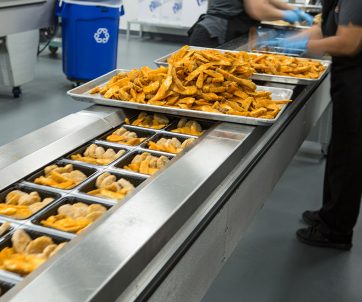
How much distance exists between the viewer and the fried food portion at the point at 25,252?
92cm

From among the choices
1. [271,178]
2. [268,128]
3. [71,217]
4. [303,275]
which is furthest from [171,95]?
[303,275]

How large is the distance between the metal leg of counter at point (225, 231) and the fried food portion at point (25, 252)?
0.71 feet

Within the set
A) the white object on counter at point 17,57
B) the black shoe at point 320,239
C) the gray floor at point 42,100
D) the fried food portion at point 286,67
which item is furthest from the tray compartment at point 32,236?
the white object on counter at point 17,57

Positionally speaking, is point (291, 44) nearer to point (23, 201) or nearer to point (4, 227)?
point (23, 201)

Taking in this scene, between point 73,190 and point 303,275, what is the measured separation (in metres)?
1.58

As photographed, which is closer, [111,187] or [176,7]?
[111,187]

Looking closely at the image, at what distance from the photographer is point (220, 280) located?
2.37 meters

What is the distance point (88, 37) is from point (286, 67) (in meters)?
3.09

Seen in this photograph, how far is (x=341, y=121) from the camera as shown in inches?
98.7

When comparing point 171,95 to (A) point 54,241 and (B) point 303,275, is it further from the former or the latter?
(B) point 303,275

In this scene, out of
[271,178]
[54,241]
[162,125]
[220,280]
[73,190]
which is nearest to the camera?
[54,241]

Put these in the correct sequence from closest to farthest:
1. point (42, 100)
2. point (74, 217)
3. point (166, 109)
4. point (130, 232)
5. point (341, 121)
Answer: point (130, 232)
point (74, 217)
point (166, 109)
point (341, 121)
point (42, 100)

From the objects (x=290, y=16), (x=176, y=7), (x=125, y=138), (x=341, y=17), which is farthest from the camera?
(x=176, y=7)

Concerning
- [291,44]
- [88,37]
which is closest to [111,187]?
[291,44]
